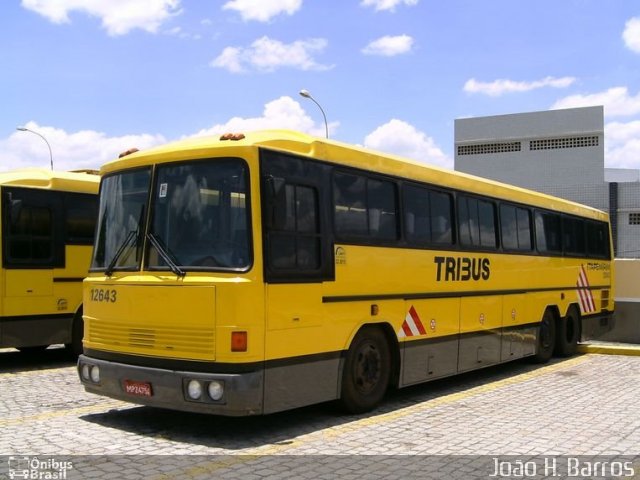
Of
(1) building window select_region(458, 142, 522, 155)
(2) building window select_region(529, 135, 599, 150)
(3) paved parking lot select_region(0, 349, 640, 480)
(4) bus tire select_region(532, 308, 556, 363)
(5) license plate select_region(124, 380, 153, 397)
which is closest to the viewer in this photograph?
(3) paved parking lot select_region(0, 349, 640, 480)

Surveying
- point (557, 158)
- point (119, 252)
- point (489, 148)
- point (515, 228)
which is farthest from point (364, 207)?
point (489, 148)

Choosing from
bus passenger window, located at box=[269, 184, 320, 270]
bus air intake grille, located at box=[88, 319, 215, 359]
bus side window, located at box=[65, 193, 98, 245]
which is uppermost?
bus side window, located at box=[65, 193, 98, 245]

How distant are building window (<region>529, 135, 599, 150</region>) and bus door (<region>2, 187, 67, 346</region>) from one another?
4014 cm

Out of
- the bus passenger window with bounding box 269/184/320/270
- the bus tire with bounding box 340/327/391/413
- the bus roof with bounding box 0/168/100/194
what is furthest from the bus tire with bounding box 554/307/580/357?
the bus roof with bounding box 0/168/100/194

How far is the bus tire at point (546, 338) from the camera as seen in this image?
42.1 feet

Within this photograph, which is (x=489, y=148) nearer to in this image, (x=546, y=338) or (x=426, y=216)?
(x=546, y=338)

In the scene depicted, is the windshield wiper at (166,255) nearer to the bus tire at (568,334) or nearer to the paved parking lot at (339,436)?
the paved parking lot at (339,436)

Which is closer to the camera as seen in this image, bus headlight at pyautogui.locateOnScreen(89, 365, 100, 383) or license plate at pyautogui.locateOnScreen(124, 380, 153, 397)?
license plate at pyautogui.locateOnScreen(124, 380, 153, 397)

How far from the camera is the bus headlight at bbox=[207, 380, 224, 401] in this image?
20.4 ft

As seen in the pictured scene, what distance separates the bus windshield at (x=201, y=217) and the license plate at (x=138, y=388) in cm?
116

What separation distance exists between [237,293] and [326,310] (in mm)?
1320

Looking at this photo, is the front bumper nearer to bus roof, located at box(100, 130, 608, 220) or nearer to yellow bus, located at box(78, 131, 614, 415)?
yellow bus, located at box(78, 131, 614, 415)

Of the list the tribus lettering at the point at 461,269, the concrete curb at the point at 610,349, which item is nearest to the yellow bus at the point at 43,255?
the tribus lettering at the point at 461,269

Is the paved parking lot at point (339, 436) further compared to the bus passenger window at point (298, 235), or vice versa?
the bus passenger window at point (298, 235)
